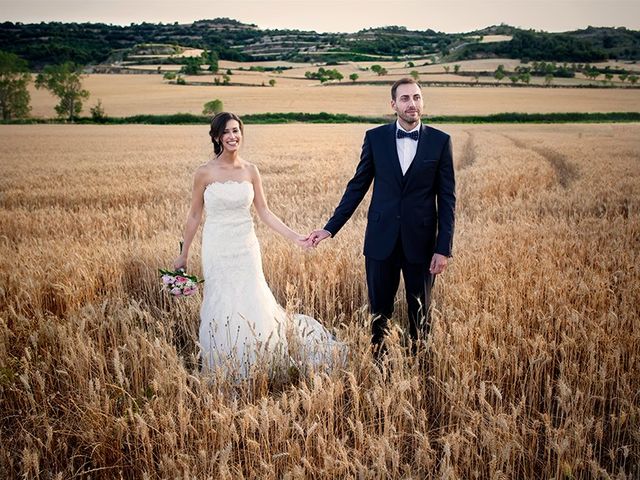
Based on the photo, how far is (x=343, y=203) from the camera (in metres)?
4.60

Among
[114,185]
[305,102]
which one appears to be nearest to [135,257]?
[114,185]

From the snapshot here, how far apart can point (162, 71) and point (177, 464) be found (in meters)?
125

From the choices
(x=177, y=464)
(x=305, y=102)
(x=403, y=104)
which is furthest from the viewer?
(x=305, y=102)

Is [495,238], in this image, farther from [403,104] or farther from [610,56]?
[610,56]

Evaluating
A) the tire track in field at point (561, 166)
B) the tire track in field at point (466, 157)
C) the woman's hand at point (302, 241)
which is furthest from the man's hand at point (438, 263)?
the tire track in field at point (466, 157)

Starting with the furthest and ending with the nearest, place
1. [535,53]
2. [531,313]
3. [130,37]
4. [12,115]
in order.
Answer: [130,37] < [535,53] < [12,115] < [531,313]

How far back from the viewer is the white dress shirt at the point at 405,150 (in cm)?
415

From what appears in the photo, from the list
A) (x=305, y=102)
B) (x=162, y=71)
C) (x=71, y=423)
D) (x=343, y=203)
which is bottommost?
(x=71, y=423)

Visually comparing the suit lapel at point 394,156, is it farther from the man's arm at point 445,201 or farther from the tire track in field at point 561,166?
the tire track in field at point 561,166

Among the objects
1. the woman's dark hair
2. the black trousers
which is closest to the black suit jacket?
the black trousers

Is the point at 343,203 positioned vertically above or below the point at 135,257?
above

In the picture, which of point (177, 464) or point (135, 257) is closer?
point (177, 464)

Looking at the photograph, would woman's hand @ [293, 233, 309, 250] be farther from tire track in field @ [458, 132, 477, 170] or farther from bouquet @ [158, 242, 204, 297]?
tire track in field @ [458, 132, 477, 170]

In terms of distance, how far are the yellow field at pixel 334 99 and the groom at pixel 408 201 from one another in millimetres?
58329
